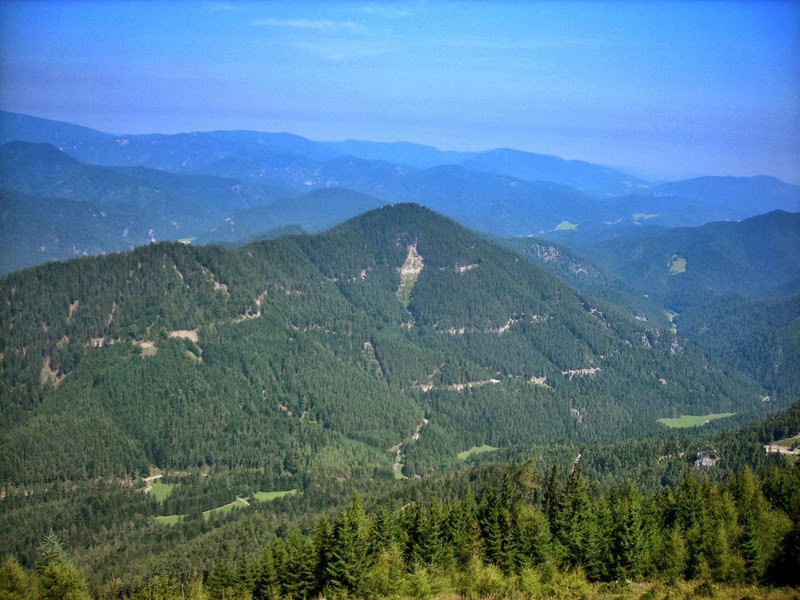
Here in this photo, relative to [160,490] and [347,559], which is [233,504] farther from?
[347,559]

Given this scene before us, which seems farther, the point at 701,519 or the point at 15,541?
the point at 15,541

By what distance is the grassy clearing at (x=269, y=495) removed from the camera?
164950mm

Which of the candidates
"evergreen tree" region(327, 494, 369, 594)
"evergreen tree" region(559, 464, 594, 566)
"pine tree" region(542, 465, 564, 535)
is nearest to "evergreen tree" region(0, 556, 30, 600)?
"evergreen tree" region(327, 494, 369, 594)

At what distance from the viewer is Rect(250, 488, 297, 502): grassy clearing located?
165 meters

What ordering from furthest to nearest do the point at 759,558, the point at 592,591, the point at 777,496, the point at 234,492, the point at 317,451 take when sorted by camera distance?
the point at 317,451 → the point at 234,492 → the point at 777,496 → the point at 759,558 → the point at 592,591

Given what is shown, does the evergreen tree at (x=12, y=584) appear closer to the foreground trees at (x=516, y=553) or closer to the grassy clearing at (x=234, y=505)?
the foreground trees at (x=516, y=553)

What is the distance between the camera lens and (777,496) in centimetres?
9994

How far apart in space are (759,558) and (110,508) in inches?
5536

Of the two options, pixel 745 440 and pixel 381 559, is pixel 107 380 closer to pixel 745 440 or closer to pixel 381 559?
pixel 381 559

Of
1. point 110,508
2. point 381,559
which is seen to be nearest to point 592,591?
point 381,559

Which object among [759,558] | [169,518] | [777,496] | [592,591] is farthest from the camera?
[169,518]

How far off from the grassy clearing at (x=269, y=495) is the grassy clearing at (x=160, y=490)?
2277 centimetres

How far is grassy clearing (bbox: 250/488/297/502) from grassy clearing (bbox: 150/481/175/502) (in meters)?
22.8

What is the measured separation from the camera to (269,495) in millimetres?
168750
